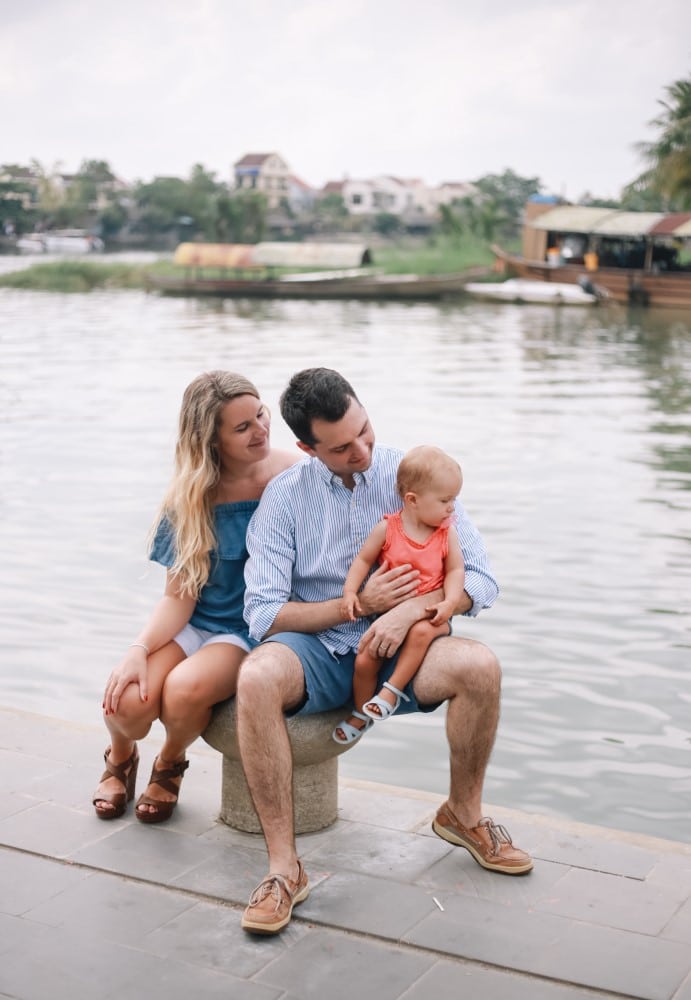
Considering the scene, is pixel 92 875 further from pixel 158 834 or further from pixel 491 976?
pixel 491 976

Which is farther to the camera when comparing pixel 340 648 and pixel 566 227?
pixel 566 227

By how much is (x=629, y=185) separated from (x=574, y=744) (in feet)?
142

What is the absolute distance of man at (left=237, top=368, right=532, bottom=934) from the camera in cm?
328

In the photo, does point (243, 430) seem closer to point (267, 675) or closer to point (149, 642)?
point (149, 642)

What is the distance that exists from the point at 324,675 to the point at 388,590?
11.3 inches

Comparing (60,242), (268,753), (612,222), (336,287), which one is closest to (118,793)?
(268,753)

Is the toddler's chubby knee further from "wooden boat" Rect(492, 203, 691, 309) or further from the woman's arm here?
"wooden boat" Rect(492, 203, 691, 309)

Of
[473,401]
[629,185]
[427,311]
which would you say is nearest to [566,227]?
[629,185]

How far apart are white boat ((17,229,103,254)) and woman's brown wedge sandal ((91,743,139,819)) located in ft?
280

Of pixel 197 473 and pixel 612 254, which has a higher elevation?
pixel 197 473

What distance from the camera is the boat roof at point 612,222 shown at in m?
40.6

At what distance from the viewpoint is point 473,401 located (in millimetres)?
18906

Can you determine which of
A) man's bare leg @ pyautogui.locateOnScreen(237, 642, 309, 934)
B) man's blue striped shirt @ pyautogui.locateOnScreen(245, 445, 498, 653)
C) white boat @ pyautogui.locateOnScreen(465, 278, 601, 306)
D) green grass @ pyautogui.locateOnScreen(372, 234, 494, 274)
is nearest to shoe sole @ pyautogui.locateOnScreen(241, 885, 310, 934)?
man's bare leg @ pyautogui.locateOnScreen(237, 642, 309, 934)

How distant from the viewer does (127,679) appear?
3613 mm
